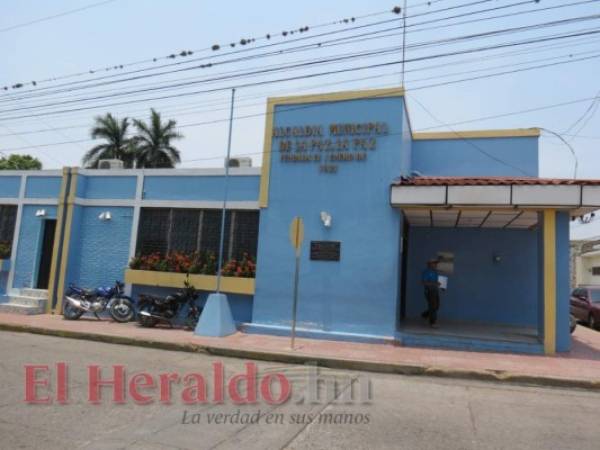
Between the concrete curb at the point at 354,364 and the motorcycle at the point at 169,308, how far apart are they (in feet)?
5.38

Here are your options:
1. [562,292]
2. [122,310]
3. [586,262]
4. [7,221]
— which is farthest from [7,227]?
[586,262]

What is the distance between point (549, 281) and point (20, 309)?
13465 mm

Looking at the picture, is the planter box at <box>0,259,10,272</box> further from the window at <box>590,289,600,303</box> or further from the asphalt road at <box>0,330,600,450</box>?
the window at <box>590,289,600,303</box>

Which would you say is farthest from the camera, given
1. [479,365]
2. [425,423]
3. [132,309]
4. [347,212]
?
[132,309]

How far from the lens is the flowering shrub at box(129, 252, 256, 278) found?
40.3 ft

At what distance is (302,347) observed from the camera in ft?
33.0

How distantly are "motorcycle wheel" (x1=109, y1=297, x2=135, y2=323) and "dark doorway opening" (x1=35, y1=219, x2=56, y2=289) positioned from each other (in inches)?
126

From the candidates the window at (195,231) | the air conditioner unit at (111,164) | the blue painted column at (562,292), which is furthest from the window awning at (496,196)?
the air conditioner unit at (111,164)

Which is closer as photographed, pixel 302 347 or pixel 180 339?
pixel 302 347

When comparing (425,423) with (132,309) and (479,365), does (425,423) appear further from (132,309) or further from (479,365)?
(132,309)

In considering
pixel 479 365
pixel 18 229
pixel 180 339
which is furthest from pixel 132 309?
pixel 479 365

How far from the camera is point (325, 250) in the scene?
450 inches

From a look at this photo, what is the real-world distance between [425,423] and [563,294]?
612cm

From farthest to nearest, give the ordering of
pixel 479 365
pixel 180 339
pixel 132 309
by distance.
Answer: pixel 132 309 < pixel 180 339 < pixel 479 365
